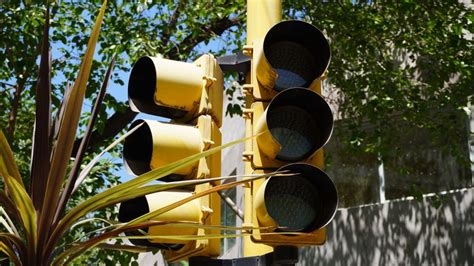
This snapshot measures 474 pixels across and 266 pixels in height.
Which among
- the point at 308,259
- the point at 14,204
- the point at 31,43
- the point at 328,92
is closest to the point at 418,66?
the point at 328,92

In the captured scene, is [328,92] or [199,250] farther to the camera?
[328,92]

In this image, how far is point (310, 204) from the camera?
12.4 feet

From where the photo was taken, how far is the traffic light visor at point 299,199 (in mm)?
3613

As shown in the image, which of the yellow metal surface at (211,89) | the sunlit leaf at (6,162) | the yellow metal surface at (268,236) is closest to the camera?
the sunlit leaf at (6,162)

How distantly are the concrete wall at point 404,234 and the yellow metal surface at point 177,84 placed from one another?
331 inches

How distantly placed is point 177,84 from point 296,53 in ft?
1.92

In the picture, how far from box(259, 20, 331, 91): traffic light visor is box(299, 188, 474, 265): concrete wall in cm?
827

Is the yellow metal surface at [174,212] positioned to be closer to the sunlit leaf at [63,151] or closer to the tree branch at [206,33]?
the sunlit leaf at [63,151]

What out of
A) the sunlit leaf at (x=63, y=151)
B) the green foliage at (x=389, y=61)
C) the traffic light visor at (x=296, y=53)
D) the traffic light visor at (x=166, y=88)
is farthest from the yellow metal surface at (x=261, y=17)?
the green foliage at (x=389, y=61)

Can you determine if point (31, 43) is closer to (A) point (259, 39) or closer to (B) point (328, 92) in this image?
(B) point (328, 92)

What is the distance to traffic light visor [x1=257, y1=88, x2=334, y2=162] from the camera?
3832 mm

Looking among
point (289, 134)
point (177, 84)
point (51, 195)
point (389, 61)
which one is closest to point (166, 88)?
point (177, 84)

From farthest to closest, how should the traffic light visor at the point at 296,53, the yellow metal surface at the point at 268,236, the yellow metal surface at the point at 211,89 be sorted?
the yellow metal surface at the point at 211,89 → the traffic light visor at the point at 296,53 → the yellow metal surface at the point at 268,236

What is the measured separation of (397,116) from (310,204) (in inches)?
366
